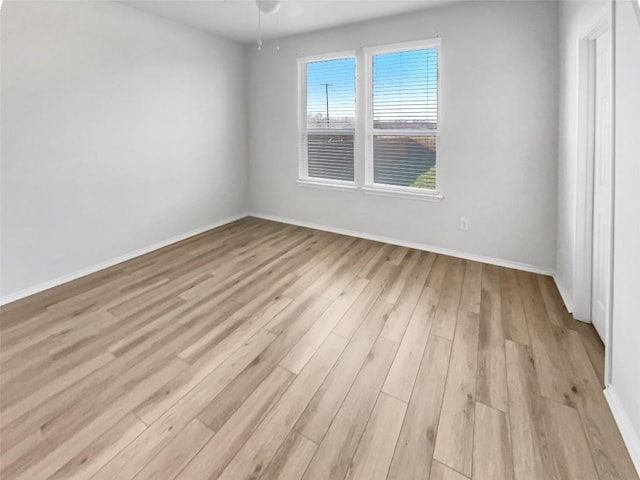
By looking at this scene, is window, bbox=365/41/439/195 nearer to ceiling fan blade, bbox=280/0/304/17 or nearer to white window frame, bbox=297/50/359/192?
white window frame, bbox=297/50/359/192

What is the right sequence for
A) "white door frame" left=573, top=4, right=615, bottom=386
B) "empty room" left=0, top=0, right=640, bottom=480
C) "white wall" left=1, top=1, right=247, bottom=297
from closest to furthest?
"empty room" left=0, top=0, right=640, bottom=480 → "white door frame" left=573, top=4, right=615, bottom=386 → "white wall" left=1, top=1, right=247, bottom=297

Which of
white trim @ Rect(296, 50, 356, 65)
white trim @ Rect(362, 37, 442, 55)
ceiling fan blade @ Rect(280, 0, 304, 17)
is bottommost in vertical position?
white trim @ Rect(362, 37, 442, 55)

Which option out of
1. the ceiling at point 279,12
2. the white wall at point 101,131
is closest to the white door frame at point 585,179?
the ceiling at point 279,12

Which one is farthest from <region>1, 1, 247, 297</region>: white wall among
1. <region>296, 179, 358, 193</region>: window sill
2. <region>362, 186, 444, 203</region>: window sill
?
<region>362, 186, 444, 203</region>: window sill

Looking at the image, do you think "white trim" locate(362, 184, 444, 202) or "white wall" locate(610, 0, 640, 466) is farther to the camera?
"white trim" locate(362, 184, 444, 202)

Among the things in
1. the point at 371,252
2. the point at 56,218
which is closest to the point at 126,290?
the point at 56,218

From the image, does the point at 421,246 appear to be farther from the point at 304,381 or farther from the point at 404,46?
the point at 304,381

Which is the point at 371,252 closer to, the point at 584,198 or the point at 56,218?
the point at 584,198

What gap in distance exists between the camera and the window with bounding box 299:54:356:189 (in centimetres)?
429

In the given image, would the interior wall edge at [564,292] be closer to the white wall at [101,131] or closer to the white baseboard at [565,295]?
the white baseboard at [565,295]

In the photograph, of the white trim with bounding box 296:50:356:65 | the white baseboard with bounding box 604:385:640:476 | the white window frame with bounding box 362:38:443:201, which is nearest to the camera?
the white baseboard with bounding box 604:385:640:476

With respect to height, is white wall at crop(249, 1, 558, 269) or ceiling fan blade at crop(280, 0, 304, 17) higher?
ceiling fan blade at crop(280, 0, 304, 17)

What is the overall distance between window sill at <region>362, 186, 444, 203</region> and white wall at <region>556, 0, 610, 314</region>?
3.88 ft

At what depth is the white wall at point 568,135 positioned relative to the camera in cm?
231
